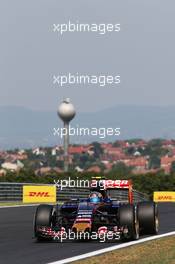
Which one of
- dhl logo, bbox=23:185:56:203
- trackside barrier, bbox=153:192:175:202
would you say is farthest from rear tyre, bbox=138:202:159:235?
trackside barrier, bbox=153:192:175:202

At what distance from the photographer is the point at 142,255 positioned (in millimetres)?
13812

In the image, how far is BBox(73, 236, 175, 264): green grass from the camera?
12.9 meters

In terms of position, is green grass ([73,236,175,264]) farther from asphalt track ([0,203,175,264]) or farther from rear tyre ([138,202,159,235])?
rear tyre ([138,202,159,235])

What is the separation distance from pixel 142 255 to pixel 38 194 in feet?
89.3

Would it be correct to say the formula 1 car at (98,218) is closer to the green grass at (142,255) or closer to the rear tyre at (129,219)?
the rear tyre at (129,219)

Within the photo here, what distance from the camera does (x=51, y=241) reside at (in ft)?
56.1

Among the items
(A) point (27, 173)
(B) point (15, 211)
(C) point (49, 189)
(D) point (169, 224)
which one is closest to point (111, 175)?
(A) point (27, 173)

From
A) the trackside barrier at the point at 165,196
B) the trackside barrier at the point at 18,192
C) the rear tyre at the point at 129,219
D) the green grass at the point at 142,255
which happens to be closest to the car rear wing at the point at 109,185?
the rear tyre at the point at 129,219

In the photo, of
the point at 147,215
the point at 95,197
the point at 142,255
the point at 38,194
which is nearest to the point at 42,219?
the point at 95,197

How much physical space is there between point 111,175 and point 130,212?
41.6 meters

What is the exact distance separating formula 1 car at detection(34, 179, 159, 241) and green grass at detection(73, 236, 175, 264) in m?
0.84

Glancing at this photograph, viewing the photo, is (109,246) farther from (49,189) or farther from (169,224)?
(49,189)

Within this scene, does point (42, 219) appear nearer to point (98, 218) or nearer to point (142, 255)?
point (98, 218)

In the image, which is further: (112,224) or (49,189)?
(49,189)
